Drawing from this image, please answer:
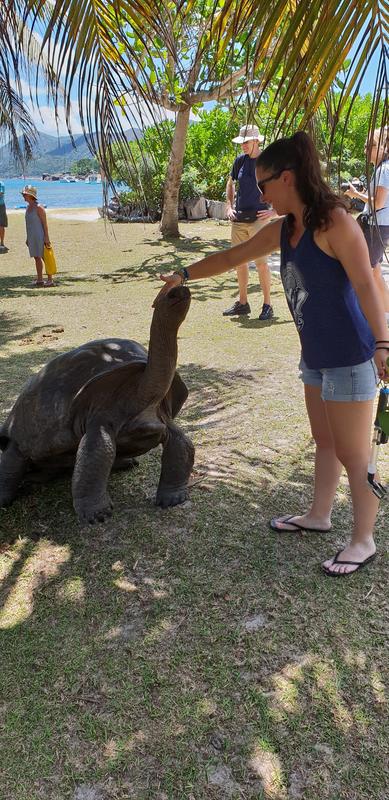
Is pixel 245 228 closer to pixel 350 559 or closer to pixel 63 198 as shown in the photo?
pixel 350 559

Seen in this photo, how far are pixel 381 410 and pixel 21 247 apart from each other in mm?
12305

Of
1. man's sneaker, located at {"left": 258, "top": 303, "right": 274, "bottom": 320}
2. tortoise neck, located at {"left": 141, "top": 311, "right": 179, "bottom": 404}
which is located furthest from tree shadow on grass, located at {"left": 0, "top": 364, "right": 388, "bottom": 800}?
man's sneaker, located at {"left": 258, "top": 303, "right": 274, "bottom": 320}

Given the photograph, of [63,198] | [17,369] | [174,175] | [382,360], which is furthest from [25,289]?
[63,198]

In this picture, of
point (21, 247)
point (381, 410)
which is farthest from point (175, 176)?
point (381, 410)

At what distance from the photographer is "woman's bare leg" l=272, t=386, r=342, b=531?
2561 mm

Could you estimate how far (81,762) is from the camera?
1.76 metres

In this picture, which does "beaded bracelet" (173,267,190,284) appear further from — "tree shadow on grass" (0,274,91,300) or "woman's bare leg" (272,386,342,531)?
"tree shadow on grass" (0,274,91,300)

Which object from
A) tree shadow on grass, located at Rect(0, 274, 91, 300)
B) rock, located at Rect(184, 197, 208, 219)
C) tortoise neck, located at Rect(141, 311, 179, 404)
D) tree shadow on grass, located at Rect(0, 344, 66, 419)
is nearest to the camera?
tortoise neck, located at Rect(141, 311, 179, 404)

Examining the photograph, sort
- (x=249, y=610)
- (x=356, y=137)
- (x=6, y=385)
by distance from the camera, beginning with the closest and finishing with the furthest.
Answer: (x=249, y=610) < (x=6, y=385) < (x=356, y=137)

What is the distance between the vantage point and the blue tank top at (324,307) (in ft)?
6.98

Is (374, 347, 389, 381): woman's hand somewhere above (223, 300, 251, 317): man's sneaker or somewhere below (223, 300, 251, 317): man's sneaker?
above

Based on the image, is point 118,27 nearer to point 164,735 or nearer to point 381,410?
point 381,410

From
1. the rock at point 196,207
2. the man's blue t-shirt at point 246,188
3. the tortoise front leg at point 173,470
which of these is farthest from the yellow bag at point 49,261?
the rock at point 196,207

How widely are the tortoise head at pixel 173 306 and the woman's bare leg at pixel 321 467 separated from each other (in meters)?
0.60
